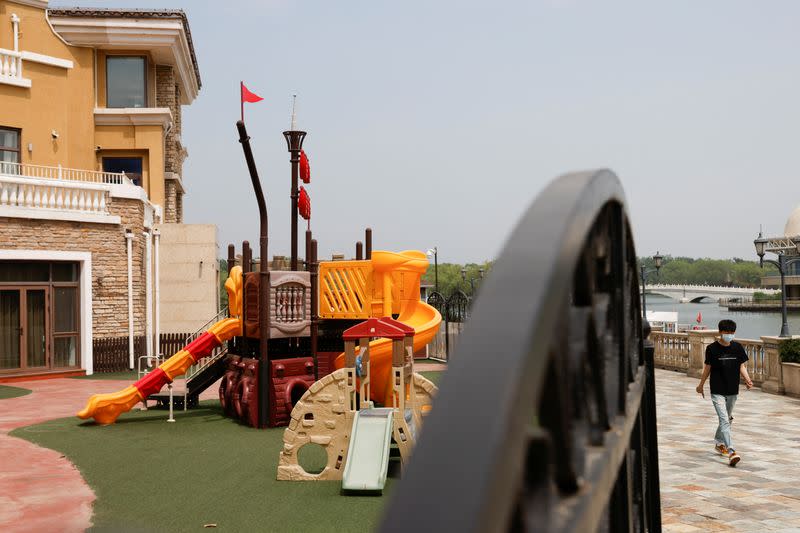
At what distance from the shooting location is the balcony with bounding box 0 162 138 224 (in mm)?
23016

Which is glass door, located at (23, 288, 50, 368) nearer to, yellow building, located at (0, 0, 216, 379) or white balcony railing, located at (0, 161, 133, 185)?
yellow building, located at (0, 0, 216, 379)

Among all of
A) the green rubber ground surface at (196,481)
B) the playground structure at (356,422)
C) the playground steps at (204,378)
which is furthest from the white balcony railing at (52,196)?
the playground structure at (356,422)

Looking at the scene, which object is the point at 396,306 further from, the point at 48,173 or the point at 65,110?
the point at 65,110

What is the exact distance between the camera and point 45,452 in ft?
40.4

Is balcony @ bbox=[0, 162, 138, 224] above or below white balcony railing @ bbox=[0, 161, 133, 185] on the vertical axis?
below

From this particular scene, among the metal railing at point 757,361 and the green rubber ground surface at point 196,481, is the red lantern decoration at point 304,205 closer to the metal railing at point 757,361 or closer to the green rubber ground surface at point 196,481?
the green rubber ground surface at point 196,481

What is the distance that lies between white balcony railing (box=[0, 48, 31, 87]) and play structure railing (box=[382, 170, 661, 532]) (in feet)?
97.5

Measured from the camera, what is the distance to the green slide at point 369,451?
907 cm

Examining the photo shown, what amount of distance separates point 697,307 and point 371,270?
184 metres

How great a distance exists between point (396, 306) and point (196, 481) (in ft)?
22.3

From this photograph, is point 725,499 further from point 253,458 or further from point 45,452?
point 45,452

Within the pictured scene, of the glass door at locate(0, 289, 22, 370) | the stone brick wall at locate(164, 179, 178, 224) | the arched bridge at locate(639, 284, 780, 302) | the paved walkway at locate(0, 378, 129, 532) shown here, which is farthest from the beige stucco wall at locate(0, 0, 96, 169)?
the arched bridge at locate(639, 284, 780, 302)

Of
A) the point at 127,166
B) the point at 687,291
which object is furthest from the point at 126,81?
the point at 687,291

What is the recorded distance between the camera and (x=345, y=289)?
1612cm
